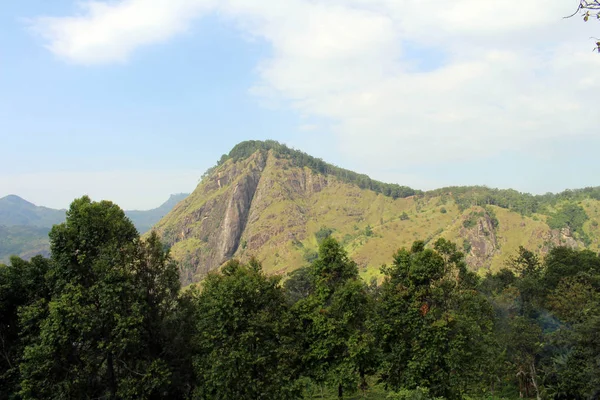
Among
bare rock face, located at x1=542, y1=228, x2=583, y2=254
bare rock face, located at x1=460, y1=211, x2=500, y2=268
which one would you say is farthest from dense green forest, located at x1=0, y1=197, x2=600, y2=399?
bare rock face, located at x1=542, y1=228, x2=583, y2=254

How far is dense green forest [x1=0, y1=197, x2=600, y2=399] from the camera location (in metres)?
20.9

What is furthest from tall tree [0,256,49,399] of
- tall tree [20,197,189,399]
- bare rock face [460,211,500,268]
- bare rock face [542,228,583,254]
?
bare rock face [542,228,583,254]

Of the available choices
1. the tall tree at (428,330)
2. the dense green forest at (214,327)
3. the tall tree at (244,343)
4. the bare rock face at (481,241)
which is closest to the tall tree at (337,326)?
the dense green forest at (214,327)

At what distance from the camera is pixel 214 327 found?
22719 mm

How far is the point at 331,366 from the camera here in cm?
2480

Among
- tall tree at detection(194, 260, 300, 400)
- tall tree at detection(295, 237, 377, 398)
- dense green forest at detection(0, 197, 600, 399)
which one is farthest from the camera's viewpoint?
tall tree at detection(295, 237, 377, 398)

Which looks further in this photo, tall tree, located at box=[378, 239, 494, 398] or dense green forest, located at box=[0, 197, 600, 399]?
tall tree, located at box=[378, 239, 494, 398]

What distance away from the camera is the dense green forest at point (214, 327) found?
20.9 meters

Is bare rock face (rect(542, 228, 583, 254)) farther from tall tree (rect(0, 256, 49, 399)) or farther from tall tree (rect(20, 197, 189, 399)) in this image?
tall tree (rect(0, 256, 49, 399))

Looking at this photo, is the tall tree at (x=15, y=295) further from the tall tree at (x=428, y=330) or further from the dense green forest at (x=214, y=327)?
the tall tree at (x=428, y=330)

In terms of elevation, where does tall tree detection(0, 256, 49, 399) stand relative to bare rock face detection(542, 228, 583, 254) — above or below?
above

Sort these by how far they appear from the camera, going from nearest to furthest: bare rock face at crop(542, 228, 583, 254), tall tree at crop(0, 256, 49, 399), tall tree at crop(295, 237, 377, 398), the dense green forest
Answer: the dense green forest < tall tree at crop(0, 256, 49, 399) < tall tree at crop(295, 237, 377, 398) < bare rock face at crop(542, 228, 583, 254)

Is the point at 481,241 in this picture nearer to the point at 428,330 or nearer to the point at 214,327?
the point at 428,330

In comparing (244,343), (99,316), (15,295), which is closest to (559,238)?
(244,343)
